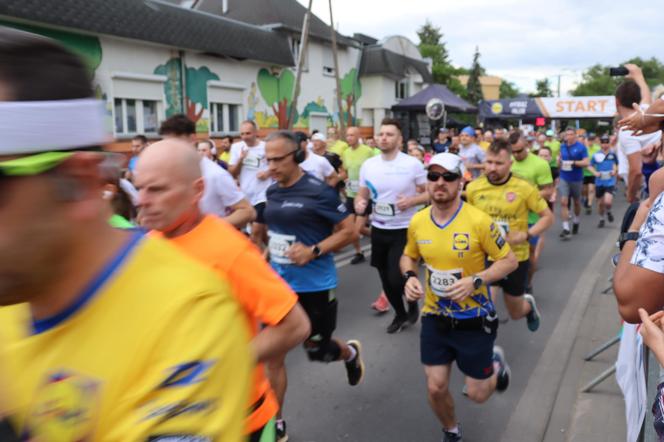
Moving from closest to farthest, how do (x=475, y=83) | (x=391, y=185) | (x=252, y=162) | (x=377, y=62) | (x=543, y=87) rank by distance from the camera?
(x=391, y=185) < (x=252, y=162) < (x=377, y=62) < (x=475, y=83) < (x=543, y=87)

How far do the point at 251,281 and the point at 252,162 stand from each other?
5766mm

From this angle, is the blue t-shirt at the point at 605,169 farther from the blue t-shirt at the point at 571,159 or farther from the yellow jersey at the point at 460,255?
the yellow jersey at the point at 460,255

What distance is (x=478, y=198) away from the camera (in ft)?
19.0

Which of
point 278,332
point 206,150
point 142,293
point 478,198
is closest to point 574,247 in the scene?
point 478,198

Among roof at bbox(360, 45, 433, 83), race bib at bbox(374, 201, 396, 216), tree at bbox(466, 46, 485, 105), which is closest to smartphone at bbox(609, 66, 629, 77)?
race bib at bbox(374, 201, 396, 216)

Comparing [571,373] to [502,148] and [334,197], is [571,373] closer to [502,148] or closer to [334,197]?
[502,148]

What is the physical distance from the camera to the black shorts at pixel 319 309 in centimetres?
413

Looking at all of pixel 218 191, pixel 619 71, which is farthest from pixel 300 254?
pixel 619 71

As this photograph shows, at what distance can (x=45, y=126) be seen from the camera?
3.00ft

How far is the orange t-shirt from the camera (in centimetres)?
225

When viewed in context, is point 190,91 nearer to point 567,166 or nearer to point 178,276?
point 567,166

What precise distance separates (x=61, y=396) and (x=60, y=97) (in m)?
0.50

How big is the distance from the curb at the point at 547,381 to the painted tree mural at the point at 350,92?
73.4 feet

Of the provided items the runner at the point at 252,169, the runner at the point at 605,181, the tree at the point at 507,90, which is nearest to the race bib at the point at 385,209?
the runner at the point at 252,169
